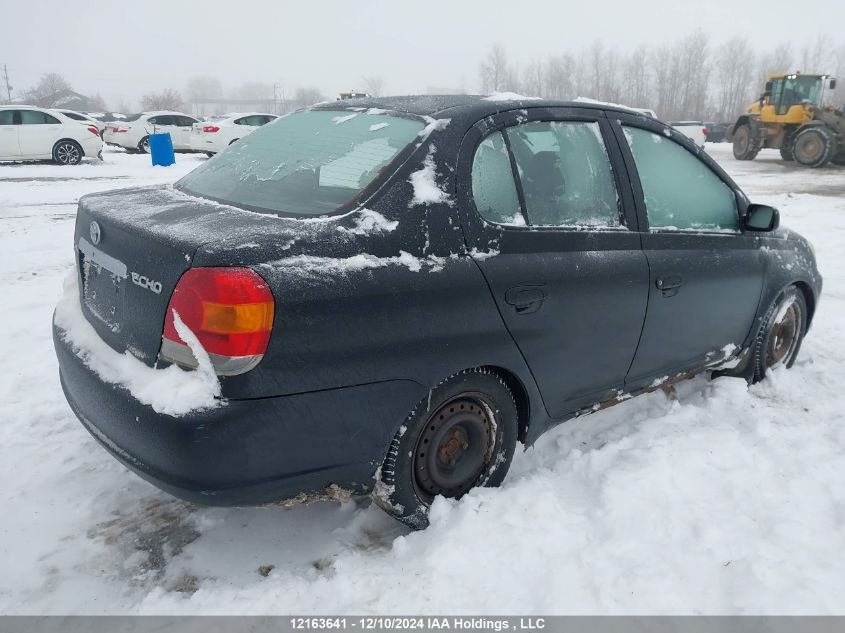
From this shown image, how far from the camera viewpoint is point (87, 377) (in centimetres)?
243

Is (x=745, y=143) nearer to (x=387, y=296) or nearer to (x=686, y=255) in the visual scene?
(x=686, y=255)

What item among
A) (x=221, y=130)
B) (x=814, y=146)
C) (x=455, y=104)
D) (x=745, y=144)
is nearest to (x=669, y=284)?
(x=455, y=104)

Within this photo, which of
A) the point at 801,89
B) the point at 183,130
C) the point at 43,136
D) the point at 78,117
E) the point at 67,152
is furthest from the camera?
the point at 78,117

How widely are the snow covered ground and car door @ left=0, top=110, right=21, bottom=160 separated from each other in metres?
16.3

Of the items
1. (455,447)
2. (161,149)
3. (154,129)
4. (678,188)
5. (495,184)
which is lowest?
(455,447)

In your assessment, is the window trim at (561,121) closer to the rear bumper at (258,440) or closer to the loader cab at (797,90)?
the rear bumper at (258,440)

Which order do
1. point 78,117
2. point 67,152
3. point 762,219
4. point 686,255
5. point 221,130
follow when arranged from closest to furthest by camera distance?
1. point 686,255
2. point 762,219
3. point 67,152
4. point 221,130
5. point 78,117

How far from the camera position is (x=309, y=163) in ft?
8.87

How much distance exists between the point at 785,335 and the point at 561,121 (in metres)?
2.42

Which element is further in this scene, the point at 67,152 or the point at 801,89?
the point at 801,89

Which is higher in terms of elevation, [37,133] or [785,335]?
[37,133]

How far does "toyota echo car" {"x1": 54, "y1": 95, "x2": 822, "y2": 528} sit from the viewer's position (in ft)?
6.78

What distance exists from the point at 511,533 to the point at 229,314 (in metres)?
1.36

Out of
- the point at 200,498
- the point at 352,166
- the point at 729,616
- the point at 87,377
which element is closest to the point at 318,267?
the point at 352,166
